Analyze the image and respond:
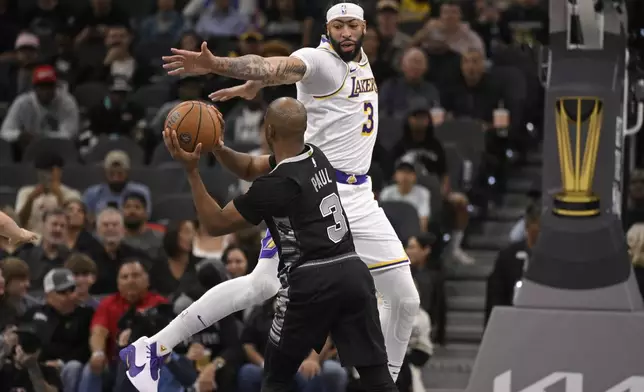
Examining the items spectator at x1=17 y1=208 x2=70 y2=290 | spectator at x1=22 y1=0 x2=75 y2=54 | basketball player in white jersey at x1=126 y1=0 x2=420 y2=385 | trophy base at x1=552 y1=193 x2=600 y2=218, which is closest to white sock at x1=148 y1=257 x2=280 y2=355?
basketball player in white jersey at x1=126 y1=0 x2=420 y2=385

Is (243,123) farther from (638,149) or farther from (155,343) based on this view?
(155,343)

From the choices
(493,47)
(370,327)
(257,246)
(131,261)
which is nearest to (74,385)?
(131,261)

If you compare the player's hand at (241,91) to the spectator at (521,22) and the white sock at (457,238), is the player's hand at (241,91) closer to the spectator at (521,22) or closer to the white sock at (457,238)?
the white sock at (457,238)

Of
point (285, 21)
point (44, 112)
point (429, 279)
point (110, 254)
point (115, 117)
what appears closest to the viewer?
point (429, 279)

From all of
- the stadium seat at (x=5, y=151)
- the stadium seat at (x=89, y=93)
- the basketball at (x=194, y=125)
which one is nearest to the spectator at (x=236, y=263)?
the basketball at (x=194, y=125)

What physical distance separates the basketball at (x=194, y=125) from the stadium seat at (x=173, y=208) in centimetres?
606

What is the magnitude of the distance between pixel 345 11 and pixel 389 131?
6.31 meters

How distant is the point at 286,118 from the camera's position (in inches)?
295

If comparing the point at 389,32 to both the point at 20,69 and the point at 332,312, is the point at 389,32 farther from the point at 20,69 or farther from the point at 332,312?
the point at 332,312

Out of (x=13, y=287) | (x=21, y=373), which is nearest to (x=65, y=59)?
(x=13, y=287)

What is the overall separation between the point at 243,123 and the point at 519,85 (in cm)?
305

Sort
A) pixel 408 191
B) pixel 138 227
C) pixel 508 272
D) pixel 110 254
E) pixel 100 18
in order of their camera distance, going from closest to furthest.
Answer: pixel 508 272 < pixel 110 254 < pixel 408 191 < pixel 138 227 < pixel 100 18

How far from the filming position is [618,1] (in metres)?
9.62

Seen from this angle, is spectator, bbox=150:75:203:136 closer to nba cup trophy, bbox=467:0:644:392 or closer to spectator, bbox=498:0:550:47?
spectator, bbox=498:0:550:47
